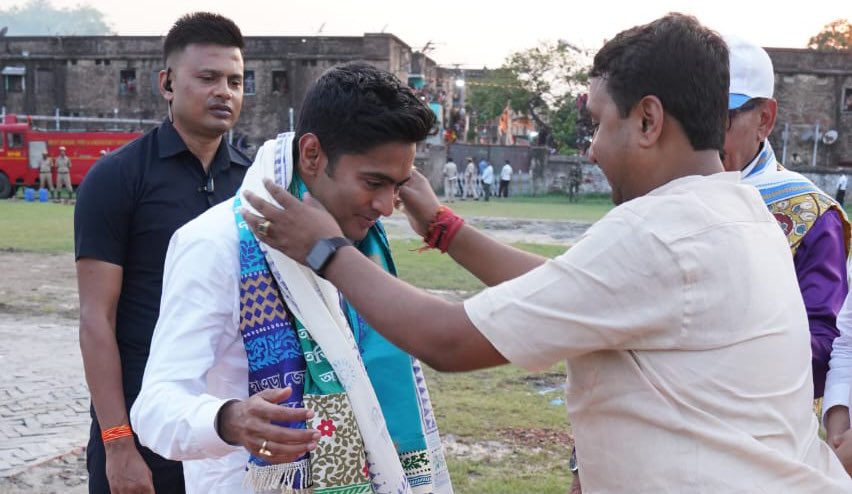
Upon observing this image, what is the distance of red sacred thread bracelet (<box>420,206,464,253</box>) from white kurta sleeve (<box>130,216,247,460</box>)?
2.41 ft

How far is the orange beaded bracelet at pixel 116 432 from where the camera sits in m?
3.13

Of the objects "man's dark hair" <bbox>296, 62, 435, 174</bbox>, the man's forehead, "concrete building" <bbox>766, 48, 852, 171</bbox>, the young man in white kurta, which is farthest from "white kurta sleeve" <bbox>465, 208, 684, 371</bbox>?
"concrete building" <bbox>766, 48, 852, 171</bbox>

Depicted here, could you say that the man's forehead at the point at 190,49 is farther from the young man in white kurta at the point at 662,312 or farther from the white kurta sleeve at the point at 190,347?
the young man in white kurta at the point at 662,312

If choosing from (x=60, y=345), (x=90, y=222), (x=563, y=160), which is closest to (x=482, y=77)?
(x=563, y=160)

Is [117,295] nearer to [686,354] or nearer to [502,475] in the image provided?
[686,354]

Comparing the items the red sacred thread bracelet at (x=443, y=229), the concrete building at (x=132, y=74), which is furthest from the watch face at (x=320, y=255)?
the concrete building at (x=132, y=74)

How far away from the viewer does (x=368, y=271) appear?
7.21 feet

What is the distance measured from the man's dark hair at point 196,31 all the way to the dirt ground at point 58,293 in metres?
2.88

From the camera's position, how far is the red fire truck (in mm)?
35125

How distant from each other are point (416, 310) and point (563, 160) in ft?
142

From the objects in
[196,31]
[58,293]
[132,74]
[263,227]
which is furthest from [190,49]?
[132,74]

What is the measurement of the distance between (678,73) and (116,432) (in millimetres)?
2147

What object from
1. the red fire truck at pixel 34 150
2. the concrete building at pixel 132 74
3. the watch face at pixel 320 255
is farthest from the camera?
the concrete building at pixel 132 74

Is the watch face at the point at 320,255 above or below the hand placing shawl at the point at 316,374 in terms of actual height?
above
